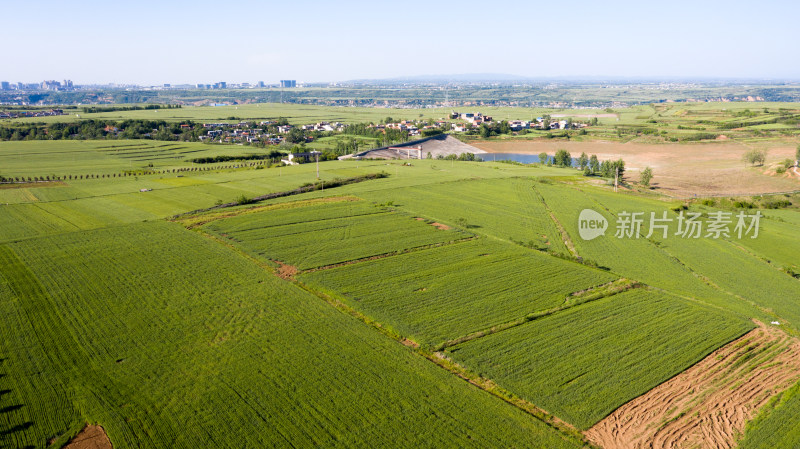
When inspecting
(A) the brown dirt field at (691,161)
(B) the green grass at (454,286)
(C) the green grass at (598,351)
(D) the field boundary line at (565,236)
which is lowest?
(A) the brown dirt field at (691,161)

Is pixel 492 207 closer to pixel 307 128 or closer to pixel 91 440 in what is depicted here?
pixel 91 440

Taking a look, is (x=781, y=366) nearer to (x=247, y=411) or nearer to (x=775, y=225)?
(x=247, y=411)

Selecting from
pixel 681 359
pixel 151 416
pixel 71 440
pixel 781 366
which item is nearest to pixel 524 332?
pixel 681 359

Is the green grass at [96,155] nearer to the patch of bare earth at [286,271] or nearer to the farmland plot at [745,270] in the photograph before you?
the patch of bare earth at [286,271]

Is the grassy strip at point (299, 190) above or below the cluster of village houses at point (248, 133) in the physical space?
below

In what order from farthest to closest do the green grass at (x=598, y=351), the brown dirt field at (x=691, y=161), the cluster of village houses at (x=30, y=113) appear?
the cluster of village houses at (x=30, y=113) < the brown dirt field at (x=691, y=161) < the green grass at (x=598, y=351)

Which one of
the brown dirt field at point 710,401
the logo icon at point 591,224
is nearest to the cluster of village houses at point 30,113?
the logo icon at point 591,224
